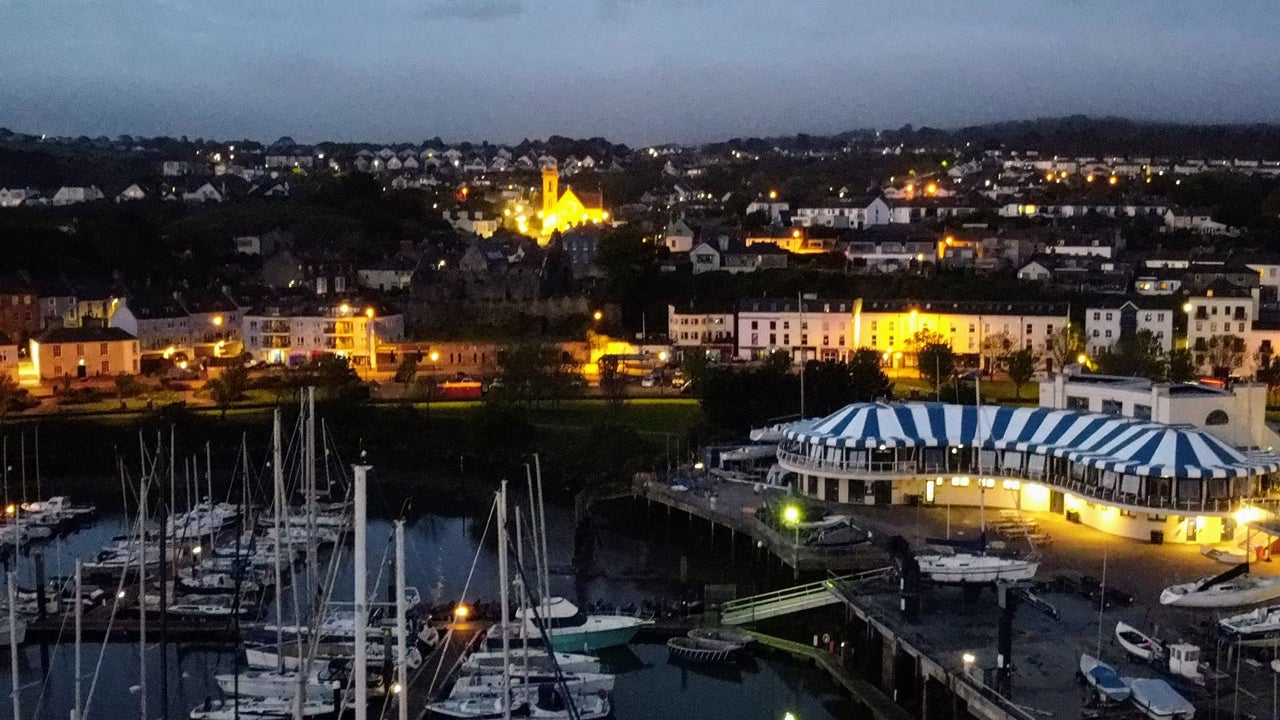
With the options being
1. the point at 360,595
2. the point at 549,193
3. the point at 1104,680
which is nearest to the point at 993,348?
the point at 1104,680

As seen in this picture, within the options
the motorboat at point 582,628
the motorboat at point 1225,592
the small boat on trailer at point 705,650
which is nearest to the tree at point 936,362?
the motorboat at point 1225,592

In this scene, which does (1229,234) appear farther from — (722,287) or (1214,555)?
(1214,555)

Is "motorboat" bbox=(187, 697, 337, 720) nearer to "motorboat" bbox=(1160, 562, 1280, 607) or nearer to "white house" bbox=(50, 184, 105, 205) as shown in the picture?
"motorboat" bbox=(1160, 562, 1280, 607)

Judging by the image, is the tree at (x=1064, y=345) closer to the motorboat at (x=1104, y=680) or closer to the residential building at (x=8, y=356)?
the motorboat at (x=1104, y=680)

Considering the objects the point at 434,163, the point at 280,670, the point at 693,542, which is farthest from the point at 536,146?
the point at 280,670

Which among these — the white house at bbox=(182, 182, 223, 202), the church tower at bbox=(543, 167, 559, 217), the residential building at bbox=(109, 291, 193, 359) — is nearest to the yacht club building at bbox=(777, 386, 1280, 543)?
the residential building at bbox=(109, 291, 193, 359)

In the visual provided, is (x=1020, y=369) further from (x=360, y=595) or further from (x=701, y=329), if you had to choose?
(x=360, y=595)
